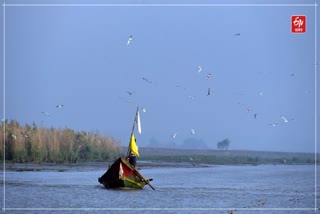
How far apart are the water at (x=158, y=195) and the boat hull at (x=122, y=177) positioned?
426 millimetres

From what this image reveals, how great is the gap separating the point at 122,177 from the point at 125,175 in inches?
7.4

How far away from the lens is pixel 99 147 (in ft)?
235

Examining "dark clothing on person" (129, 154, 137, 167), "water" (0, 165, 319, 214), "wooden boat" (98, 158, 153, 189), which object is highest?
"dark clothing on person" (129, 154, 137, 167)

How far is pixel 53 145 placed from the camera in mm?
64125

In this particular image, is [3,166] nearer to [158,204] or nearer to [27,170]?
[27,170]

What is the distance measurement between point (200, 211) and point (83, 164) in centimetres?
3161

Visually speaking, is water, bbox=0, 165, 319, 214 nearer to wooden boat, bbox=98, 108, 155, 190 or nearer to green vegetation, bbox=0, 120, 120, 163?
wooden boat, bbox=98, 108, 155, 190

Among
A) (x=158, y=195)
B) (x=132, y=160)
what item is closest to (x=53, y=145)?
(x=132, y=160)

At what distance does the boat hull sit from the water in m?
0.43

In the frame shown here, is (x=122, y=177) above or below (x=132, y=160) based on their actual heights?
below

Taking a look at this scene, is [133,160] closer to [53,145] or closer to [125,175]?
[125,175]

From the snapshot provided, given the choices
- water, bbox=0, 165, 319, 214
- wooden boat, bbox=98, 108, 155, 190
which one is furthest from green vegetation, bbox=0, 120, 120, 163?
wooden boat, bbox=98, 108, 155, 190

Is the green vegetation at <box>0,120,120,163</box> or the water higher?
the green vegetation at <box>0,120,120,163</box>

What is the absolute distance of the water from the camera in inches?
1496
